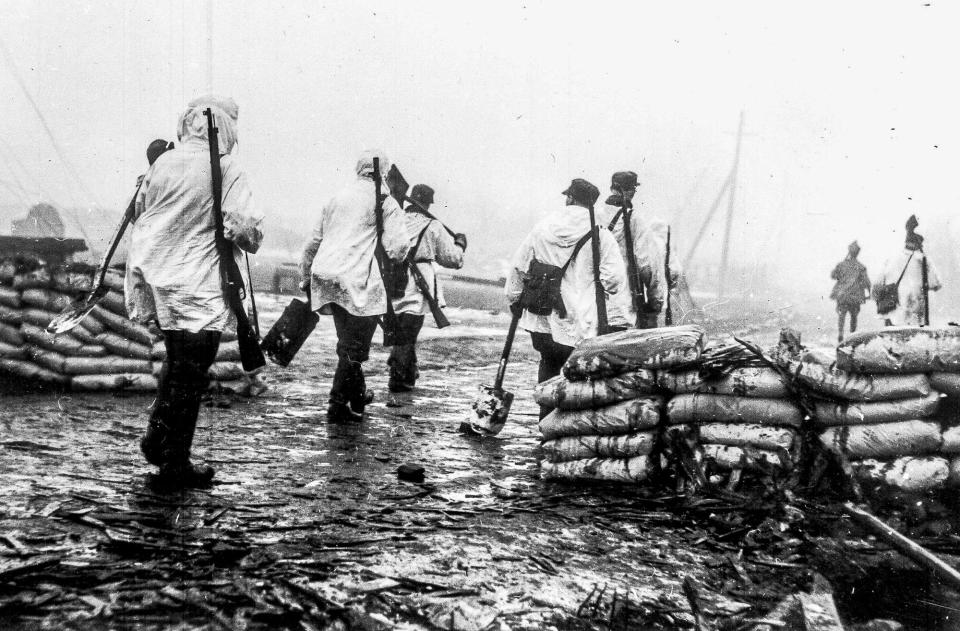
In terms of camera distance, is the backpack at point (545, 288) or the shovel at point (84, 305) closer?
the shovel at point (84, 305)

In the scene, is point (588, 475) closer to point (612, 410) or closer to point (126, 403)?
point (612, 410)

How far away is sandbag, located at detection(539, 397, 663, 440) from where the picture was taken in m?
3.93

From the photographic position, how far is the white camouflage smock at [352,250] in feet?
17.3

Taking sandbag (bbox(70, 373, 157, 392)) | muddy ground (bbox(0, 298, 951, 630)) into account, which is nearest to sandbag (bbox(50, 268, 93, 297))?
sandbag (bbox(70, 373, 157, 392))

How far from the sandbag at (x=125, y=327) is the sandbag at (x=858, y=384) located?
4724 mm

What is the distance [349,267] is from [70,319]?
1.89 metres

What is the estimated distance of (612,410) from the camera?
13.2ft

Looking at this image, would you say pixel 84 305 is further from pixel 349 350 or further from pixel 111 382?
pixel 111 382

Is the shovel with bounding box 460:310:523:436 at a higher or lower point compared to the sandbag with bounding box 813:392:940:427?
lower

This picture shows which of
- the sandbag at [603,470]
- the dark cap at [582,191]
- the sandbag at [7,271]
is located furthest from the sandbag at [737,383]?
the sandbag at [7,271]

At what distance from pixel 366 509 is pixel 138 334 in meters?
3.57

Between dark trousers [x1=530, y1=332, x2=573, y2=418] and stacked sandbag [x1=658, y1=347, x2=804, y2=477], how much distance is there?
1.45 meters

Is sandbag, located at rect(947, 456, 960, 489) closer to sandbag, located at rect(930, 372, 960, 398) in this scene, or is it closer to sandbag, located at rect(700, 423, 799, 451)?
sandbag, located at rect(930, 372, 960, 398)

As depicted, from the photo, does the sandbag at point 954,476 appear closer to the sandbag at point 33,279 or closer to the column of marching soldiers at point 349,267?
the column of marching soldiers at point 349,267
